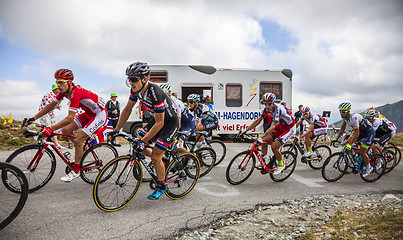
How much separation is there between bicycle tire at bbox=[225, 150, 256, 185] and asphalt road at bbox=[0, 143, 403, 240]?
185 millimetres

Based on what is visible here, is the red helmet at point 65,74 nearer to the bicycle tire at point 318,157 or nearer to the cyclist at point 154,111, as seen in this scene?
the cyclist at point 154,111

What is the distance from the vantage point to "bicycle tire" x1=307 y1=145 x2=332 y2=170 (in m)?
7.38

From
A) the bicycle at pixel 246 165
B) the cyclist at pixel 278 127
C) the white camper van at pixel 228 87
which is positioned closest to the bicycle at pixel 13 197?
the bicycle at pixel 246 165

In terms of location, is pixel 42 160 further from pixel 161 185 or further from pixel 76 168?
pixel 161 185

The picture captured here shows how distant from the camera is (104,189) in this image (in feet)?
11.8

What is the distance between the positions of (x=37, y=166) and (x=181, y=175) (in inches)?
107

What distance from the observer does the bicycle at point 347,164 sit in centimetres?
611

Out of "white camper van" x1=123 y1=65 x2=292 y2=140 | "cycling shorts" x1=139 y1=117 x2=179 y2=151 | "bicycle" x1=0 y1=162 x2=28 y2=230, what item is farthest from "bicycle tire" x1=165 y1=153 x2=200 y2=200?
"white camper van" x1=123 y1=65 x2=292 y2=140

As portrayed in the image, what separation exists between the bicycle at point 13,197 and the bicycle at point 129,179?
86 centimetres

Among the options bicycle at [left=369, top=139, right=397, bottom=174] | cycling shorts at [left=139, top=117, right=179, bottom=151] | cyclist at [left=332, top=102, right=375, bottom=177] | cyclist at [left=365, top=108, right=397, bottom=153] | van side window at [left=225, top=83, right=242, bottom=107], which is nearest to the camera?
cycling shorts at [left=139, top=117, right=179, bottom=151]

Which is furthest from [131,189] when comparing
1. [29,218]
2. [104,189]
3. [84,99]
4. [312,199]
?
[312,199]

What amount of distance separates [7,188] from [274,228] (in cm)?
385

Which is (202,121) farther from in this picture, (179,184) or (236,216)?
(236,216)

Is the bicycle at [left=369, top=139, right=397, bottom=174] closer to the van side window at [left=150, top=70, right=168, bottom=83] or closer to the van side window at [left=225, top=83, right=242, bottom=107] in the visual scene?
the van side window at [left=225, top=83, right=242, bottom=107]
